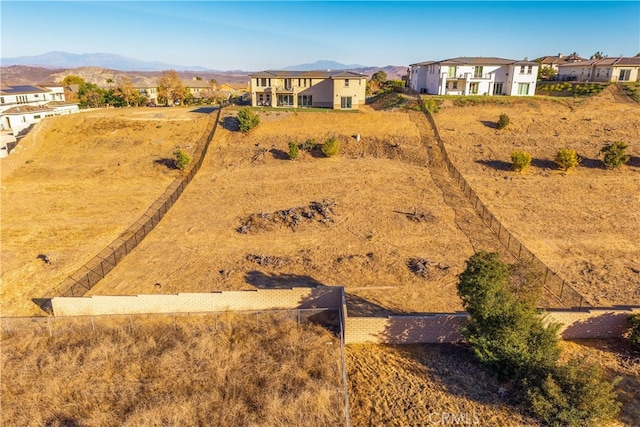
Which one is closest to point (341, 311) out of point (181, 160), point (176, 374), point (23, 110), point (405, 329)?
point (405, 329)

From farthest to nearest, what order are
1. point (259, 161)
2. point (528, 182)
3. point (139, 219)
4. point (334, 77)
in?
point (334, 77) → point (259, 161) → point (528, 182) → point (139, 219)

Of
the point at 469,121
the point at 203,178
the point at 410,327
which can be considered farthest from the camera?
the point at 469,121

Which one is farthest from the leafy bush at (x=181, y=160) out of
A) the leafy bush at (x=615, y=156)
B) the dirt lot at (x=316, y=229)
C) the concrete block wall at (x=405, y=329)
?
the leafy bush at (x=615, y=156)

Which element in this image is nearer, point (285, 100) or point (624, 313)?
point (624, 313)

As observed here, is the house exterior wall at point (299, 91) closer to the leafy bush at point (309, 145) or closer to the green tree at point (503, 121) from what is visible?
the leafy bush at point (309, 145)

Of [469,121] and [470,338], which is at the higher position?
[469,121]

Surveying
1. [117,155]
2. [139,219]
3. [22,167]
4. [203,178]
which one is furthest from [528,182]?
[22,167]

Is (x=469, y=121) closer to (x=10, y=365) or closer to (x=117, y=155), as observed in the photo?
(x=117, y=155)

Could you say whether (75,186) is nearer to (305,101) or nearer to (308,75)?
(305,101)
